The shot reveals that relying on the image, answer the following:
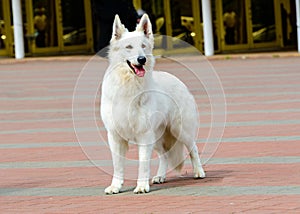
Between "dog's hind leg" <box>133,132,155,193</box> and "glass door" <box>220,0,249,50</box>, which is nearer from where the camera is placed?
"dog's hind leg" <box>133,132,155,193</box>

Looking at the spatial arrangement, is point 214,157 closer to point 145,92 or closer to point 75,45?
point 145,92

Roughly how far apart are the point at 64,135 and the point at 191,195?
17.5 ft

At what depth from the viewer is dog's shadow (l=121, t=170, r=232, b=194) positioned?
29.3 feet

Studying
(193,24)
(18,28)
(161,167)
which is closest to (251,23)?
(193,24)

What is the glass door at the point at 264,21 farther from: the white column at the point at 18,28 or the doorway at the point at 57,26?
the white column at the point at 18,28

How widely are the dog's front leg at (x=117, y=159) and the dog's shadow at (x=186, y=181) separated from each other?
0.10 m

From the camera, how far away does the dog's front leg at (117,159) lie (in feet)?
28.5

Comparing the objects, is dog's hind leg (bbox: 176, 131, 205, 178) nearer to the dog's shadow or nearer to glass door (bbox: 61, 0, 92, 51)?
the dog's shadow

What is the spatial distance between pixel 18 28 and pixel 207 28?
5.78m

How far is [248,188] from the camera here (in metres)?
8.64

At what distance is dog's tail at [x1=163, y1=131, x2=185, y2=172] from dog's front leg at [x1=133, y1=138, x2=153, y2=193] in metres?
0.59

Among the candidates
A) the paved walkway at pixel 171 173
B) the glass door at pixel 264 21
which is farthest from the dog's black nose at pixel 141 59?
the glass door at pixel 264 21

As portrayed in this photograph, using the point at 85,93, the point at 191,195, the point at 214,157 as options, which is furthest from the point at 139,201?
the point at 214,157

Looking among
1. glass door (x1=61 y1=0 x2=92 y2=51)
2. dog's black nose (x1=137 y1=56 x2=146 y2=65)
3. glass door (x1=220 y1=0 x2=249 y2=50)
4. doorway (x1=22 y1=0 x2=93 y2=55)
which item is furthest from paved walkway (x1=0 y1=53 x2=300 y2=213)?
glass door (x1=61 y1=0 x2=92 y2=51)
